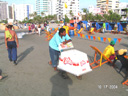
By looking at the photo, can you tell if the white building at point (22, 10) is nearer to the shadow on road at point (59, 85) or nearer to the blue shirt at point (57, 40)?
the blue shirt at point (57, 40)

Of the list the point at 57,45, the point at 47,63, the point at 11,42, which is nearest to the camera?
the point at 57,45

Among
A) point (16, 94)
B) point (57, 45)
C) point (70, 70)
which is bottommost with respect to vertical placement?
point (16, 94)

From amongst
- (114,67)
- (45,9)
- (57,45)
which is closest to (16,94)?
(57,45)

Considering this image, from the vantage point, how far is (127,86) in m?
4.11

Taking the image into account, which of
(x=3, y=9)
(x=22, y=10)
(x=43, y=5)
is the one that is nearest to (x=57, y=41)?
(x=43, y=5)

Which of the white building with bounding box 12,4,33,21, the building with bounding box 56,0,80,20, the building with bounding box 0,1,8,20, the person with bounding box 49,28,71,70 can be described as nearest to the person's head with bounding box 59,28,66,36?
the person with bounding box 49,28,71,70

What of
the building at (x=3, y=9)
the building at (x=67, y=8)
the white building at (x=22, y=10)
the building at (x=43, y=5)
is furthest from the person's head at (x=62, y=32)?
the building at (x=3, y=9)

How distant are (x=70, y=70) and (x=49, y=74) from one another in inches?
41.8

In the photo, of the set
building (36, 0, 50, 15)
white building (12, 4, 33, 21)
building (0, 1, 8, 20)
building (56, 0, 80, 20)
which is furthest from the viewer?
building (0, 1, 8, 20)

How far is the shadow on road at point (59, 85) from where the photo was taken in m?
3.68

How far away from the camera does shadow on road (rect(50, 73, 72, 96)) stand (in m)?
3.68

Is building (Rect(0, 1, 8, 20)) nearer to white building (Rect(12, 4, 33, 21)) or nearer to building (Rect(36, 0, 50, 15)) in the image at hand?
white building (Rect(12, 4, 33, 21))

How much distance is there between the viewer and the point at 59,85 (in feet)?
13.6

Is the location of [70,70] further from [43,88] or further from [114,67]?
[114,67]
